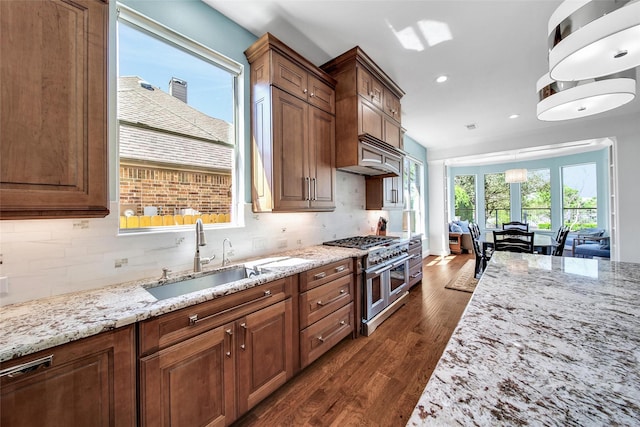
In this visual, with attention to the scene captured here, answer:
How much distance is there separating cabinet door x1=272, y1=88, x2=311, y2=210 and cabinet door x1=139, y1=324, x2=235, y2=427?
112 centimetres

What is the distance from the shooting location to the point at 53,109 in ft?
3.53

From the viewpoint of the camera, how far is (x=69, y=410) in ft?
3.14

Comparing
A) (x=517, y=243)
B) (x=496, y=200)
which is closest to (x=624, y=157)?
(x=517, y=243)

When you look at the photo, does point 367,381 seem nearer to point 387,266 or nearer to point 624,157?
point 387,266

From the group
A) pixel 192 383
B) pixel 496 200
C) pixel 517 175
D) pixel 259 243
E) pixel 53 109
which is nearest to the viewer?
pixel 53 109

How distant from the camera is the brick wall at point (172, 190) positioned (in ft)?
5.49

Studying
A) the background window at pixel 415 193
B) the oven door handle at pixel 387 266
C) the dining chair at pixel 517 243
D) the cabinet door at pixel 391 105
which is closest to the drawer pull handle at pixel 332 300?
the oven door handle at pixel 387 266

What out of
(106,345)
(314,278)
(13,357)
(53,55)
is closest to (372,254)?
(314,278)

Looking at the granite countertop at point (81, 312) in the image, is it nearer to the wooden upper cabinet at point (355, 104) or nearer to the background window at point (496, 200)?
the wooden upper cabinet at point (355, 104)

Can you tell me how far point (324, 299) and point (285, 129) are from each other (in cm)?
151

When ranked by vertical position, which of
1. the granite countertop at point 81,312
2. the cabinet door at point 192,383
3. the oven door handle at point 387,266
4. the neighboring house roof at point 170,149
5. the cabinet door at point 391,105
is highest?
the cabinet door at point 391,105

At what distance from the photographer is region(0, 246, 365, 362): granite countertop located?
893 mm

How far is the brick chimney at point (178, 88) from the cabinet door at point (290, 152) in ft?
2.29

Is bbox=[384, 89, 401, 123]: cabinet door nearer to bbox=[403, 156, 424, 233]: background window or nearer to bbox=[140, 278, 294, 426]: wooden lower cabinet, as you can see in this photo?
bbox=[403, 156, 424, 233]: background window
